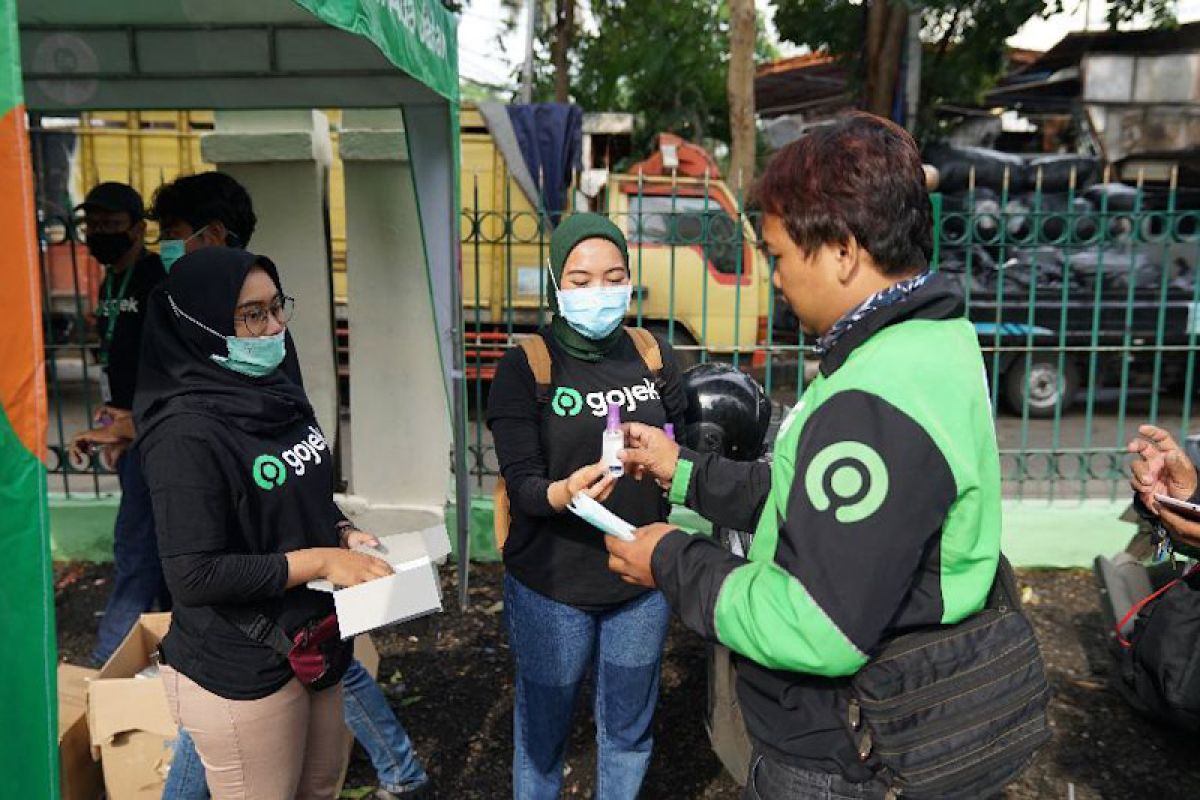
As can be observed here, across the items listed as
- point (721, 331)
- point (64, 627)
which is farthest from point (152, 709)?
point (721, 331)

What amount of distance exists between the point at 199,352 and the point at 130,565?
2.05 meters

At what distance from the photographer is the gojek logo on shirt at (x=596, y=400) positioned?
95.8 inches

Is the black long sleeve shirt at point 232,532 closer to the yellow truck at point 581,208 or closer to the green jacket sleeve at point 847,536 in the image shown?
the green jacket sleeve at point 847,536

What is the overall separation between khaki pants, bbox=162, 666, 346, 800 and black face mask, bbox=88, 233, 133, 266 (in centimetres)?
211

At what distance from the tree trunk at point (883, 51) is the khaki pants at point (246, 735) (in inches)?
344

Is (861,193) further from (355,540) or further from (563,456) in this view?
(355,540)

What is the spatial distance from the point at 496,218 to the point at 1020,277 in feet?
19.6

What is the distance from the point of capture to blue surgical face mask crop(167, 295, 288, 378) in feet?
6.59

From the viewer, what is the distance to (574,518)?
8.04ft

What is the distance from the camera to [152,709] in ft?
8.80

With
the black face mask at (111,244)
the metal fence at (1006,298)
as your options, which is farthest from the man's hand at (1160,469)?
the black face mask at (111,244)

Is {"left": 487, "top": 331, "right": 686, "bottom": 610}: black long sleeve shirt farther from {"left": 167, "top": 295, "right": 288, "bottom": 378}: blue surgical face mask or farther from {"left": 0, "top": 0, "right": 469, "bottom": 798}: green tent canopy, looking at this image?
{"left": 0, "top": 0, "right": 469, "bottom": 798}: green tent canopy

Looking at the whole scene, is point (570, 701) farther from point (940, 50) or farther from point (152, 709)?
point (940, 50)

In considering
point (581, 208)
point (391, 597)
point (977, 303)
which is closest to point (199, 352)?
point (391, 597)
